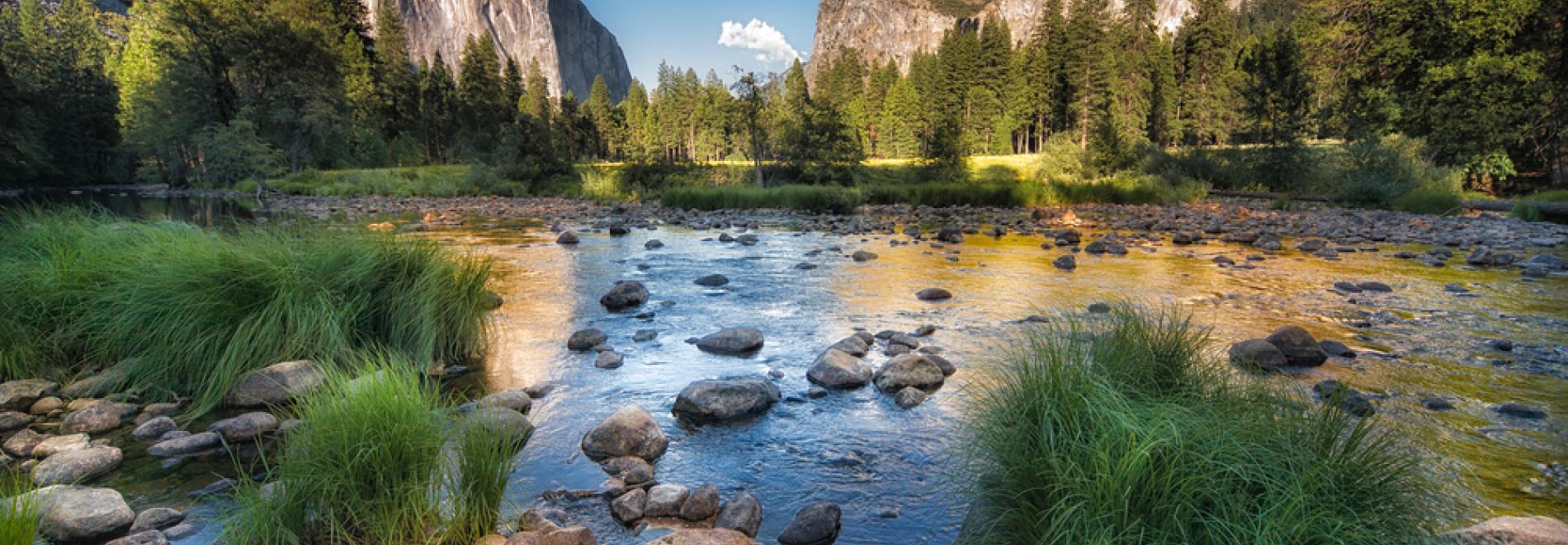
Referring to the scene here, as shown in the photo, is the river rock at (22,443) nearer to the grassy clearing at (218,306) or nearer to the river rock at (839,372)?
the grassy clearing at (218,306)

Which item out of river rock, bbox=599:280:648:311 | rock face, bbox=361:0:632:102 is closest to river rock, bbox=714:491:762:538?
river rock, bbox=599:280:648:311

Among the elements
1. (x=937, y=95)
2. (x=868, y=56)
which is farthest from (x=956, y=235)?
(x=868, y=56)

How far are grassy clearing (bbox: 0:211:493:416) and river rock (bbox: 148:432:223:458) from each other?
58 cm

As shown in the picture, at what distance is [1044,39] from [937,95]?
44.2ft

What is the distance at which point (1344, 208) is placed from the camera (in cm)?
2316

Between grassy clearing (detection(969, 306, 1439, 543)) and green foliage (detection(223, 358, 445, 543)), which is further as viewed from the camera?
green foliage (detection(223, 358, 445, 543))

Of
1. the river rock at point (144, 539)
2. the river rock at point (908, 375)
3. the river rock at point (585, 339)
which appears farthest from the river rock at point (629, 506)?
the river rock at point (585, 339)

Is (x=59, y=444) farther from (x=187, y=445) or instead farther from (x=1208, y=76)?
(x=1208, y=76)

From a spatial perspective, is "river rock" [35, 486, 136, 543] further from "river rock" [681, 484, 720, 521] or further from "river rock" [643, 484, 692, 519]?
"river rock" [681, 484, 720, 521]

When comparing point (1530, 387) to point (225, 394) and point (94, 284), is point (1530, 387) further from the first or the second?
point (94, 284)

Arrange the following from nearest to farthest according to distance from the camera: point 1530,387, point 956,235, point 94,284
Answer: point 1530,387, point 94,284, point 956,235

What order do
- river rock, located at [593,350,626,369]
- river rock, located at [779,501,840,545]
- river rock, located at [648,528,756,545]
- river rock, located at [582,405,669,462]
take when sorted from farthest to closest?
river rock, located at [593,350,626,369], river rock, located at [582,405,669,462], river rock, located at [779,501,840,545], river rock, located at [648,528,756,545]

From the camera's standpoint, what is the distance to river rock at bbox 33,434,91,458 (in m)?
3.97

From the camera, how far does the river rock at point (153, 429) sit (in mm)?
4293
